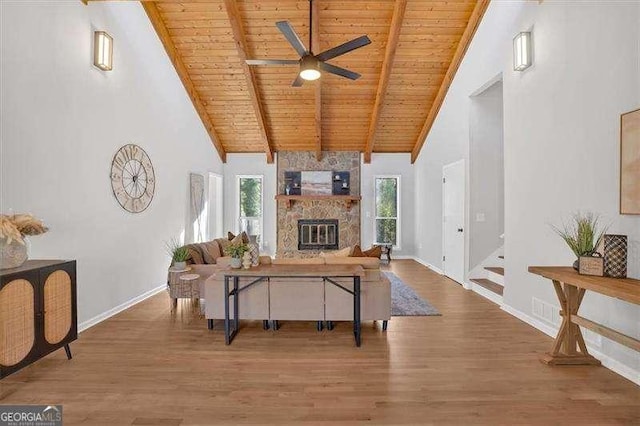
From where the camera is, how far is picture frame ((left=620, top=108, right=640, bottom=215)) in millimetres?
2715

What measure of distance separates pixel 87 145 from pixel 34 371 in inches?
91.6

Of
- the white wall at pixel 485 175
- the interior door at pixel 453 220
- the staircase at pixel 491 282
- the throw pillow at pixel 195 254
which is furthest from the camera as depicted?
the interior door at pixel 453 220

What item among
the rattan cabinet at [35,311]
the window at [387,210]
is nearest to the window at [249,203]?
the window at [387,210]

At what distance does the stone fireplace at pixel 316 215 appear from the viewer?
9.23 meters

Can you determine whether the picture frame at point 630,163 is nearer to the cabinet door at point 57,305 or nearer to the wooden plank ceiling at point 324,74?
the wooden plank ceiling at point 324,74

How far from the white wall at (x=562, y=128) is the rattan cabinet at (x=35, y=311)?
4.59 metres

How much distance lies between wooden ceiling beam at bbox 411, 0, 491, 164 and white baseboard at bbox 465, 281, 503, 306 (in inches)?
144

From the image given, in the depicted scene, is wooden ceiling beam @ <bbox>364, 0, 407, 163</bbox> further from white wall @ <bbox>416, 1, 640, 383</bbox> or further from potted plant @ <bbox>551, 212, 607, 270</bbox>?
potted plant @ <bbox>551, 212, 607, 270</bbox>

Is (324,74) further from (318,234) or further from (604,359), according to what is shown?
(604,359)

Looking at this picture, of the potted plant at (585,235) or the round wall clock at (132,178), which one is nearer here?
the potted plant at (585,235)

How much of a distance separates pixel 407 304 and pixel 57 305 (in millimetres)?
3909

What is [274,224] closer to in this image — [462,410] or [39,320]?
[39,320]

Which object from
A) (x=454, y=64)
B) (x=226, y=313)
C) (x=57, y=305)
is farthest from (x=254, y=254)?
(x=454, y=64)

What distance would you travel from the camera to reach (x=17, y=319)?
2.56 meters
